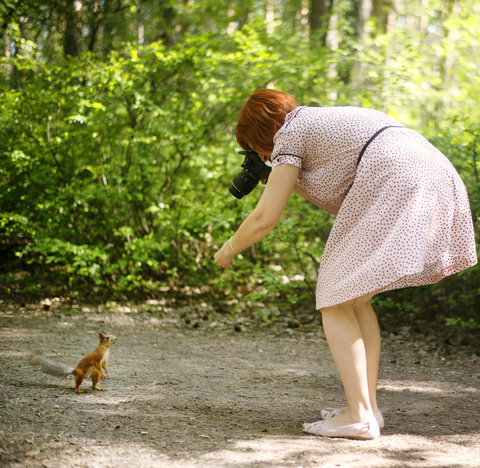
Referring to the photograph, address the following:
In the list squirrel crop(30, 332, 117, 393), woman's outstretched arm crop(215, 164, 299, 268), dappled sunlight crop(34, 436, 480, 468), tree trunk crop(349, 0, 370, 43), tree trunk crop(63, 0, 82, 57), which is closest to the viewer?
dappled sunlight crop(34, 436, 480, 468)

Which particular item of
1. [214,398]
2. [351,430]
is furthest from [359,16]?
[351,430]

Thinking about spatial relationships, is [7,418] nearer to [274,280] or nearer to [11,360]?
[11,360]

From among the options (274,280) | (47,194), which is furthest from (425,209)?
(47,194)

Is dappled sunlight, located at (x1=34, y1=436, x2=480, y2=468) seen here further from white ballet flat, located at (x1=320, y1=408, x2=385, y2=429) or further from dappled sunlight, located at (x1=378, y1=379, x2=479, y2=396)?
dappled sunlight, located at (x1=378, y1=379, x2=479, y2=396)

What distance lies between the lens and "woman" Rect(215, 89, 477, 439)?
1.92m

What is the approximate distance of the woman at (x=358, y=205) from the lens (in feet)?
6.28

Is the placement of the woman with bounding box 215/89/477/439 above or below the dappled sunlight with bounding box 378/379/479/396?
above

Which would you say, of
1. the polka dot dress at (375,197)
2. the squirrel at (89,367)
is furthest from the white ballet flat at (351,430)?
the squirrel at (89,367)

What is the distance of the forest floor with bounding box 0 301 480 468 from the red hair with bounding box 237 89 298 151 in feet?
4.43

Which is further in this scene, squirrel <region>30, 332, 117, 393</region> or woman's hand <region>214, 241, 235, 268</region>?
squirrel <region>30, 332, 117, 393</region>

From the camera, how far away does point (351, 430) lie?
2.06m

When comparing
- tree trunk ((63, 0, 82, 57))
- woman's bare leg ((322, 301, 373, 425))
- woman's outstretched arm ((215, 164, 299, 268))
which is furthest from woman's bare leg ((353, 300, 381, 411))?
tree trunk ((63, 0, 82, 57))

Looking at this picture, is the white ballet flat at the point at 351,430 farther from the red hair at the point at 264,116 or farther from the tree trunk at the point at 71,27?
the tree trunk at the point at 71,27

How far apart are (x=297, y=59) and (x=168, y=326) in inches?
129
